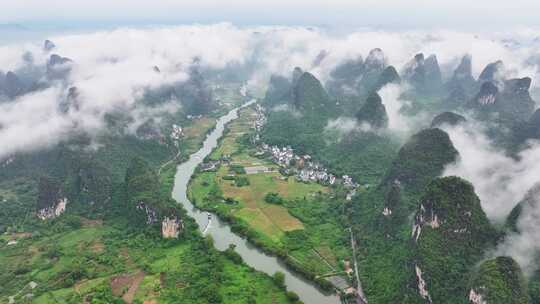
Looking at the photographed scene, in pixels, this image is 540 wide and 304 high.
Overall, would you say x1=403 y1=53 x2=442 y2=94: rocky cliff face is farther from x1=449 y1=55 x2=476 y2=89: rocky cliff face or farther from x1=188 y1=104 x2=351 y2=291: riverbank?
x1=188 y1=104 x2=351 y2=291: riverbank

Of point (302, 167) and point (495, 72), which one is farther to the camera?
point (495, 72)

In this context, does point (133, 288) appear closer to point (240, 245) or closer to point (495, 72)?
point (240, 245)

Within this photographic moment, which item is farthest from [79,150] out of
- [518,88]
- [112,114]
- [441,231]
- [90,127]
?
[518,88]

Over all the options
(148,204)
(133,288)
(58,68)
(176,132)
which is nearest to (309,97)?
(176,132)

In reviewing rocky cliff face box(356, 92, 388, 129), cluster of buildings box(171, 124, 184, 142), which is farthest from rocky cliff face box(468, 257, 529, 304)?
cluster of buildings box(171, 124, 184, 142)

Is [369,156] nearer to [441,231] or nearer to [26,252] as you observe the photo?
[441,231]

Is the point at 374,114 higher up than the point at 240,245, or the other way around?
the point at 374,114

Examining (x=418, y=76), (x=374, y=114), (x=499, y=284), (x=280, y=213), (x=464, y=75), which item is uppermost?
(x=464, y=75)
